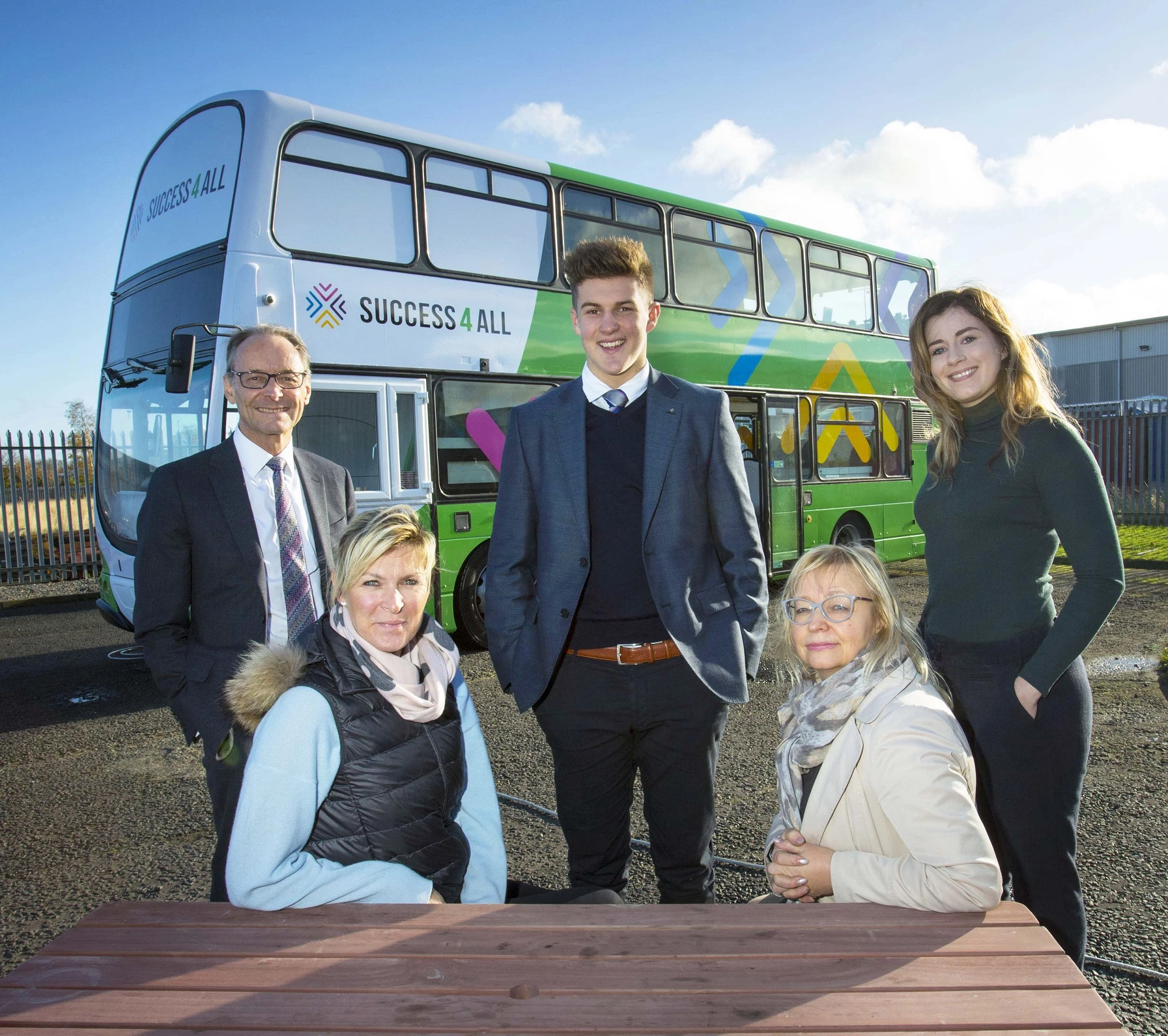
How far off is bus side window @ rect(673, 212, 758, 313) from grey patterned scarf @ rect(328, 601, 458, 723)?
7206 millimetres

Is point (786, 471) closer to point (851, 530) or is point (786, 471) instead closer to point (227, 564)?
point (851, 530)

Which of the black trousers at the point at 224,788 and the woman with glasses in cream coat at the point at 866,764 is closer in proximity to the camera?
the woman with glasses in cream coat at the point at 866,764

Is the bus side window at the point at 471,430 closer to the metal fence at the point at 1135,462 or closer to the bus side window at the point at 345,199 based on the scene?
the bus side window at the point at 345,199

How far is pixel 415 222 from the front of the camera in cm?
699

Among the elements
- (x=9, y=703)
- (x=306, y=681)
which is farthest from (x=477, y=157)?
(x=306, y=681)

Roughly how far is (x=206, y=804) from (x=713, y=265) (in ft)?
23.2

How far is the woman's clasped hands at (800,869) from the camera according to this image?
71.1 inches

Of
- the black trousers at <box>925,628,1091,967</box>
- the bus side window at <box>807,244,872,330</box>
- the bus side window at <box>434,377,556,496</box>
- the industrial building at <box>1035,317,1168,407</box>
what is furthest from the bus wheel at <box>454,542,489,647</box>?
the industrial building at <box>1035,317,1168,407</box>

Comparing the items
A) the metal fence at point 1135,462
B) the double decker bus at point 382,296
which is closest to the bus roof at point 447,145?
the double decker bus at point 382,296

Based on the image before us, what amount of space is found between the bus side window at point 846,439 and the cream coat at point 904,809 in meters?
8.69

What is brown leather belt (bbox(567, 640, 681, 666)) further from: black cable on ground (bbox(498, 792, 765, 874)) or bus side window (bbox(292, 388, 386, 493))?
bus side window (bbox(292, 388, 386, 493))

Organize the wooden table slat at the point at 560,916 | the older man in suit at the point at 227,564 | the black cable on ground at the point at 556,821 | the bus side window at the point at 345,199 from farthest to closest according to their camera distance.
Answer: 1. the bus side window at the point at 345,199
2. the black cable on ground at the point at 556,821
3. the older man in suit at the point at 227,564
4. the wooden table slat at the point at 560,916

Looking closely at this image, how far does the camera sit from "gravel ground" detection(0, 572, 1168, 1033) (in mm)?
3055

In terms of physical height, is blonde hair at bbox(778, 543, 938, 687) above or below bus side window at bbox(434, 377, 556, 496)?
below
